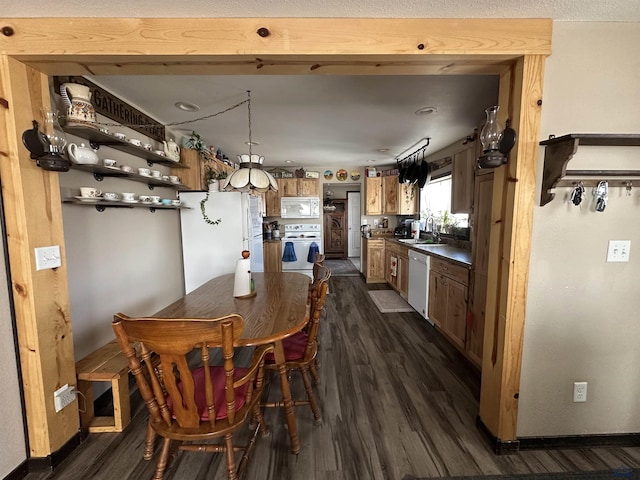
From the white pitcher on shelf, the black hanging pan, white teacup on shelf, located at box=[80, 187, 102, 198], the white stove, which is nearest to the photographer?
the white pitcher on shelf

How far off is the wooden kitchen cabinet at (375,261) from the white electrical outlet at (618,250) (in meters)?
3.63

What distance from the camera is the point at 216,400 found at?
1248 millimetres

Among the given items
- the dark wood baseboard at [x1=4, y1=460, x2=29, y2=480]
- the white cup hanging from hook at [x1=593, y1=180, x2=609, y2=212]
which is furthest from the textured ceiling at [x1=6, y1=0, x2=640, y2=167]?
the dark wood baseboard at [x1=4, y1=460, x2=29, y2=480]

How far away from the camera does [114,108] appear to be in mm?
2154

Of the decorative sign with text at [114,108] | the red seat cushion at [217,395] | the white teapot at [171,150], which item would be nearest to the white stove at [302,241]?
the white teapot at [171,150]

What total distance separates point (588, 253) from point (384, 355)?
67.2 inches

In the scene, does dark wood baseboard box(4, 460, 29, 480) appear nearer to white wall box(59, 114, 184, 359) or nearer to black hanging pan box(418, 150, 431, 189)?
white wall box(59, 114, 184, 359)

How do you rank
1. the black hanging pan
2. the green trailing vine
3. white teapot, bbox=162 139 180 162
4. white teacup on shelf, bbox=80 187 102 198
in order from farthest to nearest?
the black hanging pan < the green trailing vine < white teapot, bbox=162 139 180 162 < white teacup on shelf, bbox=80 187 102 198

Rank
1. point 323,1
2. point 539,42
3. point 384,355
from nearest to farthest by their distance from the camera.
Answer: point 323,1
point 539,42
point 384,355

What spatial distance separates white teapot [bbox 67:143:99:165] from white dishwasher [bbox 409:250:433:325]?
315 cm

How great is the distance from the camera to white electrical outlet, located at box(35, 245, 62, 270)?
1.38 metres

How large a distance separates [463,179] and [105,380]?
11.4ft

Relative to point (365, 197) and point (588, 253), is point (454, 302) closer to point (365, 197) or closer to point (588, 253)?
point (588, 253)

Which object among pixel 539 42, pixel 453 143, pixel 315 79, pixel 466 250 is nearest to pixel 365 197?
pixel 453 143
